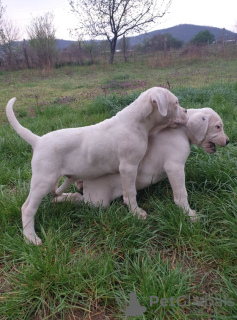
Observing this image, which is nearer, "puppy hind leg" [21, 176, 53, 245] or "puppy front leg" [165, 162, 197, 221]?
"puppy hind leg" [21, 176, 53, 245]

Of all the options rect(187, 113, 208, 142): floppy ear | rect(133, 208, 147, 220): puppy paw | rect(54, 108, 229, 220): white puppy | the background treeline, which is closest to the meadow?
rect(133, 208, 147, 220): puppy paw

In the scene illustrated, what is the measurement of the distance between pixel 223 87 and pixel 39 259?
7103 mm

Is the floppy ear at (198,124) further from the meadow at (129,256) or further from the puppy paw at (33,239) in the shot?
the puppy paw at (33,239)

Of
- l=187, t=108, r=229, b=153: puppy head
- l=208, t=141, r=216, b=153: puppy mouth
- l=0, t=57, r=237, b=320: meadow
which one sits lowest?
l=0, t=57, r=237, b=320: meadow

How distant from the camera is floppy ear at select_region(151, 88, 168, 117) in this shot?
254 cm

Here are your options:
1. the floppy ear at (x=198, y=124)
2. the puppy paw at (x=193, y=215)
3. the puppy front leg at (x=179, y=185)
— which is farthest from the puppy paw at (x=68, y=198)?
the floppy ear at (x=198, y=124)

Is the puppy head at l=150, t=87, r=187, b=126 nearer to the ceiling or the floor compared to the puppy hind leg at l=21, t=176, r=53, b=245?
nearer to the ceiling

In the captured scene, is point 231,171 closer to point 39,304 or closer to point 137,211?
point 137,211

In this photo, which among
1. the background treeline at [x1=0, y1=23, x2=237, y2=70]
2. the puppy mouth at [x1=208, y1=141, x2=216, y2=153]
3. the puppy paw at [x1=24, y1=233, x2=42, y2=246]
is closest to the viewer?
the puppy paw at [x1=24, y1=233, x2=42, y2=246]

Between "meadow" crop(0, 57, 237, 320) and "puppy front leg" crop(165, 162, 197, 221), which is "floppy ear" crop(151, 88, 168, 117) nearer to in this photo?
"puppy front leg" crop(165, 162, 197, 221)

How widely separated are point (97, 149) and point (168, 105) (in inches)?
33.2

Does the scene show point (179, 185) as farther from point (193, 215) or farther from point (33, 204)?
point (33, 204)

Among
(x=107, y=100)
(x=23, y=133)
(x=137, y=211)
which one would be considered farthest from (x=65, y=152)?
(x=107, y=100)

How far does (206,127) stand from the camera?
279cm
